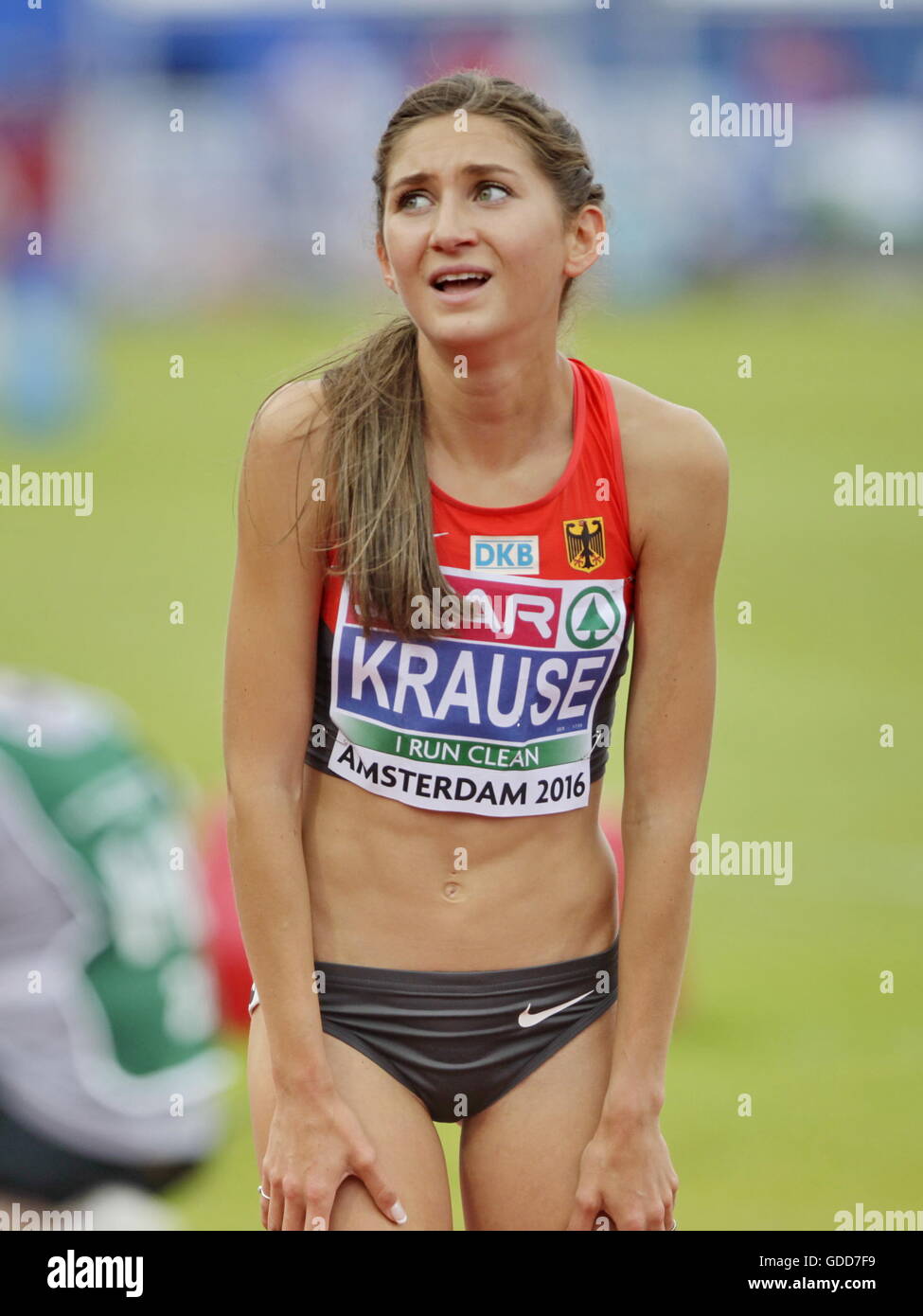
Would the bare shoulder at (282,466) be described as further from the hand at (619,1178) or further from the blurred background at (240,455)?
the hand at (619,1178)

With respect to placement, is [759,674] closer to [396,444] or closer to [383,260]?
[383,260]

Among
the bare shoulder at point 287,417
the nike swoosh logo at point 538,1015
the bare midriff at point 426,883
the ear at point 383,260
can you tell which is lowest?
the nike swoosh logo at point 538,1015

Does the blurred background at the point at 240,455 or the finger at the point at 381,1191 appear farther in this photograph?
the blurred background at the point at 240,455

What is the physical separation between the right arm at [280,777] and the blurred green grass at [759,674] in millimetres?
442

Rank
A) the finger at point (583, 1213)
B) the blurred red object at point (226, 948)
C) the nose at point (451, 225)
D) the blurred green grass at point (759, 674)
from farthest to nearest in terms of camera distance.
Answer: the blurred red object at point (226, 948) → the blurred green grass at point (759, 674) → the finger at point (583, 1213) → the nose at point (451, 225)

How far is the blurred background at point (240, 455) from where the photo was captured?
4.63 meters

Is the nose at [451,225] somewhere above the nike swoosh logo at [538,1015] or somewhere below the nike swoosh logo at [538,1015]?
above

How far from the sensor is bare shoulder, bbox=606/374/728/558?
2984 millimetres

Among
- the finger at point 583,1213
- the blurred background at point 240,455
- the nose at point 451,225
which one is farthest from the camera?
the blurred background at point 240,455

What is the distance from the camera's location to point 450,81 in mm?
2969

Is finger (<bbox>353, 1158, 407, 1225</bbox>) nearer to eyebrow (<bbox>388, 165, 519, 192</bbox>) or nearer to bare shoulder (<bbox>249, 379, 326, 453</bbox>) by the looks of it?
bare shoulder (<bbox>249, 379, 326, 453</bbox>)

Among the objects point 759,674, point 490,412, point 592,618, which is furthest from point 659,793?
point 759,674

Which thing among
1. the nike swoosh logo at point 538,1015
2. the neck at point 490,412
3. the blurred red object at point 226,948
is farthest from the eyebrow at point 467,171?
the blurred red object at point 226,948

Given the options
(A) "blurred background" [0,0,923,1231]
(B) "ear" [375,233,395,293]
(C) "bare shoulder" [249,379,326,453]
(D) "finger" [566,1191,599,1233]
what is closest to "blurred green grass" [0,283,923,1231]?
(A) "blurred background" [0,0,923,1231]
